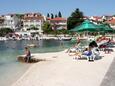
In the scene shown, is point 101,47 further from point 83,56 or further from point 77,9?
point 77,9

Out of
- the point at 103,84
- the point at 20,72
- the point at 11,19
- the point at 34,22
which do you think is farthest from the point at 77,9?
the point at 103,84

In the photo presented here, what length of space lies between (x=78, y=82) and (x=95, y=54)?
853 cm

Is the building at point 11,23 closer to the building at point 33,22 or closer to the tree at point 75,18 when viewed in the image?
the building at point 33,22

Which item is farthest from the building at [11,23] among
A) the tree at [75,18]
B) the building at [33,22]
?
the tree at [75,18]

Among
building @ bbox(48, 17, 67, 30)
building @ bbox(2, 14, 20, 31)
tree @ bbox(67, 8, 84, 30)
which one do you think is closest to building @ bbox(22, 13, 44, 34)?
building @ bbox(2, 14, 20, 31)

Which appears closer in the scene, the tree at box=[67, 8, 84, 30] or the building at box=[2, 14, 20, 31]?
the tree at box=[67, 8, 84, 30]

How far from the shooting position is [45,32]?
12388 centimetres

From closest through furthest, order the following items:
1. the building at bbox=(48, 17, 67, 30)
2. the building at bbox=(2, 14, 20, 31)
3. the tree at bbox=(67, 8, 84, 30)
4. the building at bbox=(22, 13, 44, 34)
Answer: the tree at bbox=(67, 8, 84, 30) < the building at bbox=(22, 13, 44, 34) < the building at bbox=(48, 17, 67, 30) < the building at bbox=(2, 14, 20, 31)

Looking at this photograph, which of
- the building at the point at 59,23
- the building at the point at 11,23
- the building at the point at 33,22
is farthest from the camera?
the building at the point at 11,23

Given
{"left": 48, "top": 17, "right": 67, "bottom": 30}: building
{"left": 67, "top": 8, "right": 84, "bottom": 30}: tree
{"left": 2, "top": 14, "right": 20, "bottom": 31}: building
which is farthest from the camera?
{"left": 2, "top": 14, "right": 20, "bottom": 31}: building

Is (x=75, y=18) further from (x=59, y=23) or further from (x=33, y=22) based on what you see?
(x=33, y=22)

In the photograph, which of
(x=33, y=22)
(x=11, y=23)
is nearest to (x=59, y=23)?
(x=33, y=22)

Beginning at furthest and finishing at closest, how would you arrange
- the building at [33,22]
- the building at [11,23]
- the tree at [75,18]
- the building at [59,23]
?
1. the building at [11,23]
2. the building at [59,23]
3. the building at [33,22]
4. the tree at [75,18]

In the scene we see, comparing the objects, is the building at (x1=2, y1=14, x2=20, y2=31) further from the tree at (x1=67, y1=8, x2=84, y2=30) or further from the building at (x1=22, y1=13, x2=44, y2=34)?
the tree at (x1=67, y1=8, x2=84, y2=30)
